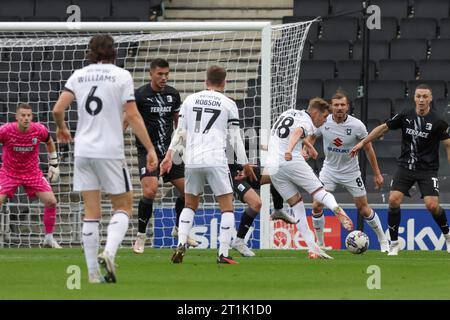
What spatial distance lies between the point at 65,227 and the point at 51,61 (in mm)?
2598

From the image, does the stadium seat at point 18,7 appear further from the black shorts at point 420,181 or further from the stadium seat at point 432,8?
the black shorts at point 420,181

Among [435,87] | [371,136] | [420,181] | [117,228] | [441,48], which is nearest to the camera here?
[117,228]

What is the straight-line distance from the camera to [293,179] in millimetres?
14484

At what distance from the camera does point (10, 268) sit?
1237 cm

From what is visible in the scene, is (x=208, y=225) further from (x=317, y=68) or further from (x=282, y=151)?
(x=317, y=68)

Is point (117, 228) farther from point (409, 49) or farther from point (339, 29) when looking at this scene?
point (339, 29)

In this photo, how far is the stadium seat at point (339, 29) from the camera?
80.0 ft

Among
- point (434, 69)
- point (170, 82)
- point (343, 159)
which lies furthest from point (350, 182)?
point (434, 69)

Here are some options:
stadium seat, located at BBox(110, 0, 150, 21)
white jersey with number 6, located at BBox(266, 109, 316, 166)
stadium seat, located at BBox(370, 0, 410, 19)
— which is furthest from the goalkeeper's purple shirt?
stadium seat, located at BBox(370, 0, 410, 19)

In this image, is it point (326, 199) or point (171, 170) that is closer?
point (326, 199)

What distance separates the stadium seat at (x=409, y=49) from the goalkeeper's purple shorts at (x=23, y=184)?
954 cm

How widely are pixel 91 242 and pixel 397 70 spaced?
13.9 meters

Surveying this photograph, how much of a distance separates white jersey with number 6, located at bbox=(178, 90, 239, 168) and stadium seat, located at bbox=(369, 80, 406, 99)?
10349 millimetres

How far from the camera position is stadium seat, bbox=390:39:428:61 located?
2378cm
